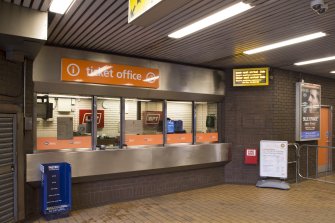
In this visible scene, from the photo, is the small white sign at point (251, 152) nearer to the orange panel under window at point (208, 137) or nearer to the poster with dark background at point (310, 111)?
the orange panel under window at point (208, 137)

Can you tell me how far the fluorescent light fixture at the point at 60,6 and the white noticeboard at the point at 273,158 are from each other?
6.02 meters

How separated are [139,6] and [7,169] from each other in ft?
12.0

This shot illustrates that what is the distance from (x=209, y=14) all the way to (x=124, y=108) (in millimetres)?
3163

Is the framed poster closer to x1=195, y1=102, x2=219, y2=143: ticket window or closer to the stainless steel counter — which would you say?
the stainless steel counter

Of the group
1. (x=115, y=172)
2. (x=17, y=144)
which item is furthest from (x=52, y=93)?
(x=115, y=172)

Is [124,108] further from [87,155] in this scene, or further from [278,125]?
[278,125]

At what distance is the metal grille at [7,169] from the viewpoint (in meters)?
4.79

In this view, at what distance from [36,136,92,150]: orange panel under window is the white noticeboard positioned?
4585 mm

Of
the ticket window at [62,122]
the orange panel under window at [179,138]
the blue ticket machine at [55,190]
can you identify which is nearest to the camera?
the blue ticket machine at [55,190]

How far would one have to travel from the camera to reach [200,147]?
305 inches

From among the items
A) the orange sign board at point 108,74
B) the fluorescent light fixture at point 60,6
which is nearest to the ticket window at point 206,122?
the orange sign board at point 108,74

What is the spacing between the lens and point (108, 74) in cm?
637

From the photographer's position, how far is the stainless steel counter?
18.4 feet

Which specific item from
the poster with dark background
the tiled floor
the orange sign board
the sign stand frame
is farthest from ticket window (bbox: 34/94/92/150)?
the poster with dark background
